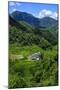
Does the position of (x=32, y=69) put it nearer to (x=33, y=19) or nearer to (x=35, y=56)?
(x=35, y=56)

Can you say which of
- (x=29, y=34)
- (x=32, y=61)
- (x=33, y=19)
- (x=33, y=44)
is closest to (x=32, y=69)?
(x=32, y=61)

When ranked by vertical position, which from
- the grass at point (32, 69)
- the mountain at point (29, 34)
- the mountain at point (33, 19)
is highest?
the mountain at point (33, 19)

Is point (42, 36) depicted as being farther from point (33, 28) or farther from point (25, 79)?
point (25, 79)

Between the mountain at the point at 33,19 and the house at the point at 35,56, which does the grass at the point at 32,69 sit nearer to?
the house at the point at 35,56

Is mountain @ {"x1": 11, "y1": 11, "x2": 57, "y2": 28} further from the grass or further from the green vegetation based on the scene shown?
the grass

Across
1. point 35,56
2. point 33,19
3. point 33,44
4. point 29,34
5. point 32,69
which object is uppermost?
point 33,19

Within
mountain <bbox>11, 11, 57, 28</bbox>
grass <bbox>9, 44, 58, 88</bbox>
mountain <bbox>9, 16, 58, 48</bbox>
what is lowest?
grass <bbox>9, 44, 58, 88</bbox>

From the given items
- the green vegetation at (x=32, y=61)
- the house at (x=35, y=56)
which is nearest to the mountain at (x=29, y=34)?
the green vegetation at (x=32, y=61)

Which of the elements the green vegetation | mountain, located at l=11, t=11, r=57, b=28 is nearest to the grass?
the green vegetation
